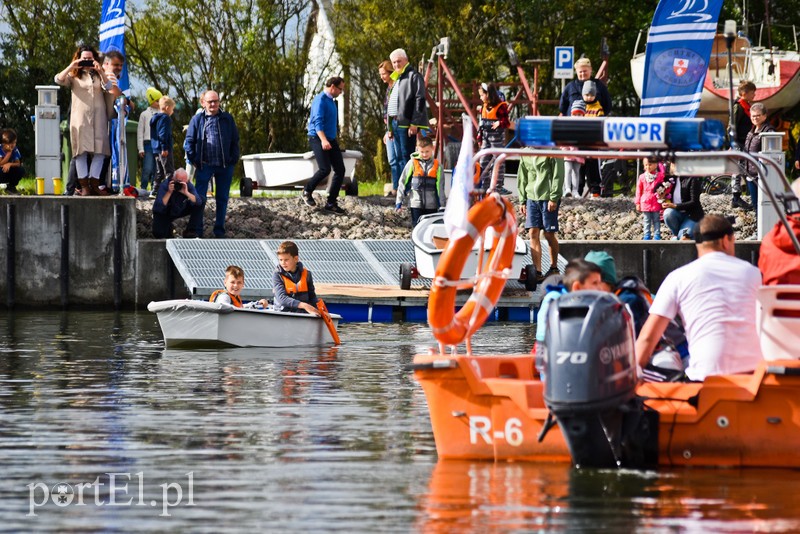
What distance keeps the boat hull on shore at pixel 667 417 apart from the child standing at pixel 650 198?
13003 mm

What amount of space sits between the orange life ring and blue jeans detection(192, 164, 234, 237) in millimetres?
12378

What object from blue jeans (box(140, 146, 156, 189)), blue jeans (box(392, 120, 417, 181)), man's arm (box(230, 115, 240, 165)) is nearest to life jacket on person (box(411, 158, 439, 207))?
blue jeans (box(392, 120, 417, 181))

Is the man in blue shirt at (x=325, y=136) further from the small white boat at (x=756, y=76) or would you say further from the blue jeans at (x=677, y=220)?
the small white boat at (x=756, y=76)

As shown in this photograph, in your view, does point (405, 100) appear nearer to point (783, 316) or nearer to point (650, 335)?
point (650, 335)

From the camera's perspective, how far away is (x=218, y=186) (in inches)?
914

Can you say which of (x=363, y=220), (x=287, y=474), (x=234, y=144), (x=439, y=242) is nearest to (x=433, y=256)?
(x=439, y=242)

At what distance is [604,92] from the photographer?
81.8 ft

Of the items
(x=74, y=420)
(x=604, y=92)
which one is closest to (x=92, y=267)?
(x=604, y=92)

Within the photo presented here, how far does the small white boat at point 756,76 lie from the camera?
112ft

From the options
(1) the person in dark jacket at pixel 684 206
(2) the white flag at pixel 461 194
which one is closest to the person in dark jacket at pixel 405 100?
(1) the person in dark jacket at pixel 684 206

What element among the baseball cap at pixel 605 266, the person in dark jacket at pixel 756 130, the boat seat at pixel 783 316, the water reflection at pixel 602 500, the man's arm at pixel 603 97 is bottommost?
the water reflection at pixel 602 500

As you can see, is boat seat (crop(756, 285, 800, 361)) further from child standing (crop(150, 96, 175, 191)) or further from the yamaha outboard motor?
child standing (crop(150, 96, 175, 191))

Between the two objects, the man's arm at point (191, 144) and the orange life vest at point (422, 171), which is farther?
the man's arm at point (191, 144)

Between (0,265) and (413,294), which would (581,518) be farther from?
(0,265)
